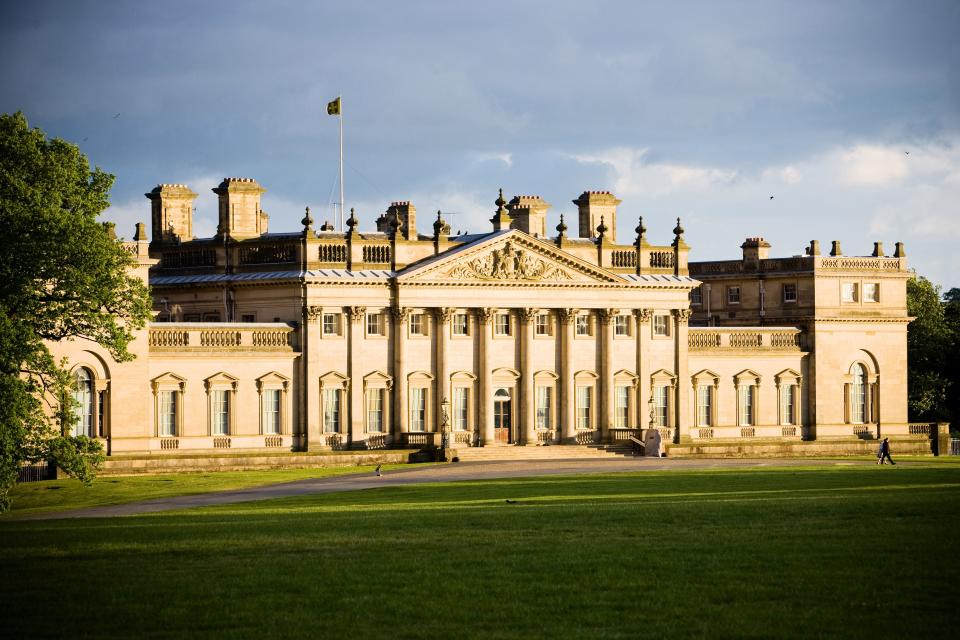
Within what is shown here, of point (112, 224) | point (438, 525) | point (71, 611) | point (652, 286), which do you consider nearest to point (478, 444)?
point (652, 286)

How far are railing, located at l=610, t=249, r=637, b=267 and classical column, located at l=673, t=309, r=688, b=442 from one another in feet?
10.4

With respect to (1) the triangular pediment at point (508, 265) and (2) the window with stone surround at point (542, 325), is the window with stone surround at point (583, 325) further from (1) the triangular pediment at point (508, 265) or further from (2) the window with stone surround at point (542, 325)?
(1) the triangular pediment at point (508, 265)

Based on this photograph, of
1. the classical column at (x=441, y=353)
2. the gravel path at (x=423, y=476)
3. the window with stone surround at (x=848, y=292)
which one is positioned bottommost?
the gravel path at (x=423, y=476)

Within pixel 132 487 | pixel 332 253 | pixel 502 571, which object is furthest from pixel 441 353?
pixel 502 571

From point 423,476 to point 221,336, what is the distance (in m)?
13.6

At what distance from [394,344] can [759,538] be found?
142ft

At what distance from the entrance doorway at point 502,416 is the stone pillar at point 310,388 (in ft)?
29.4

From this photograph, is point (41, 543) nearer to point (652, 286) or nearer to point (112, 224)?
point (112, 224)

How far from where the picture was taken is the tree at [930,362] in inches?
3851

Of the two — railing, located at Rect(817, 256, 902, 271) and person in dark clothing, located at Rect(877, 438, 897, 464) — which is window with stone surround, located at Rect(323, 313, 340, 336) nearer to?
person in dark clothing, located at Rect(877, 438, 897, 464)

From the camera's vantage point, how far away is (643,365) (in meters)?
79.9

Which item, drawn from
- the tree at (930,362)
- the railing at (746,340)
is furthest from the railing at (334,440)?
the tree at (930,362)

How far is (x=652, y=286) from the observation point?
262ft

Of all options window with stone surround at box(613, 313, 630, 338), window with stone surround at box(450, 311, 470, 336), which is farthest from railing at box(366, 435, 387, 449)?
window with stone surround at box(613, 313, 630, 338)
